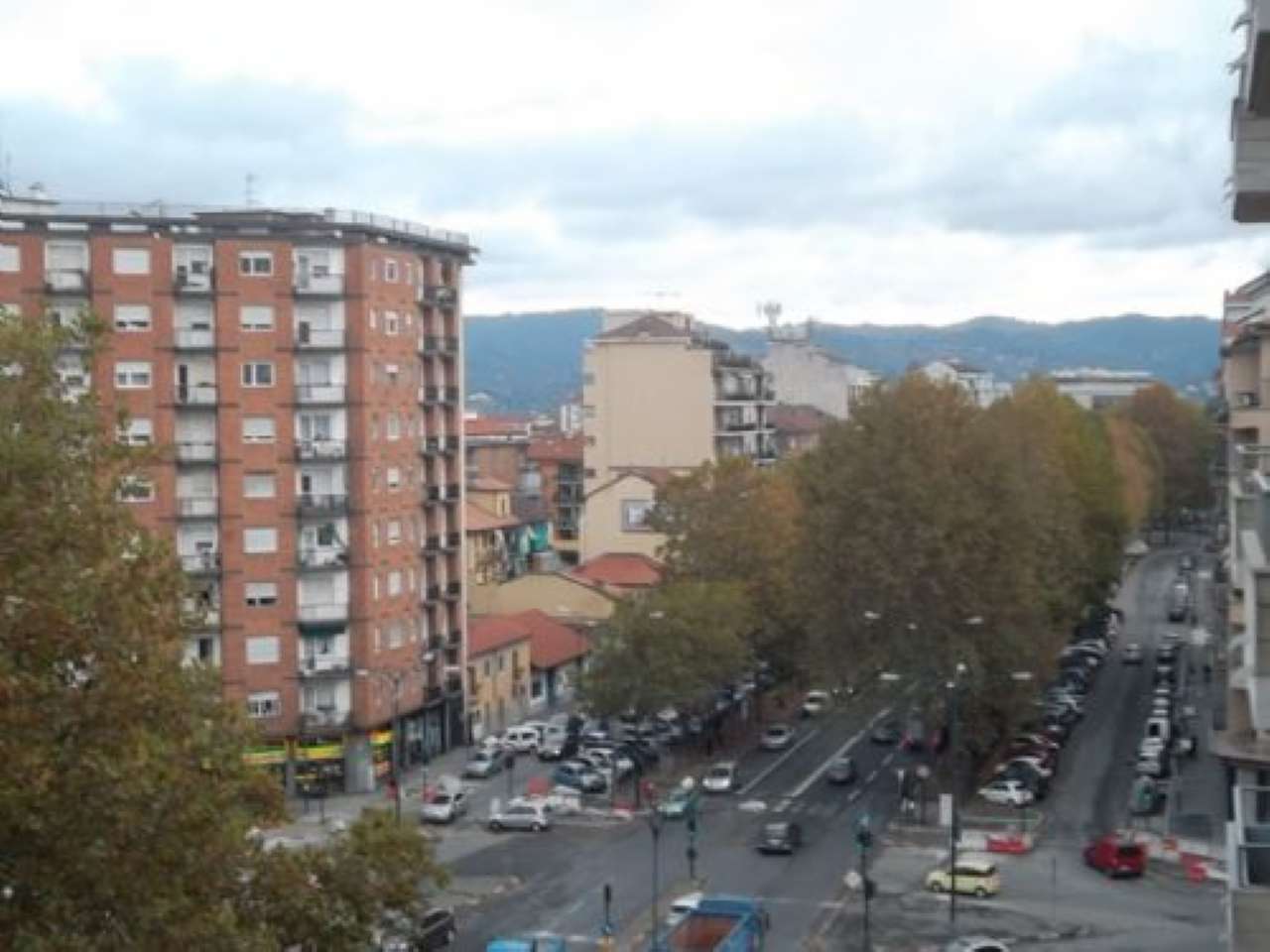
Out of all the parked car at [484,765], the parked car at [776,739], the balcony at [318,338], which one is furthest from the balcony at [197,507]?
the parked car at [776,739]

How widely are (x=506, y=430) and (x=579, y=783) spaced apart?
60.9 metres

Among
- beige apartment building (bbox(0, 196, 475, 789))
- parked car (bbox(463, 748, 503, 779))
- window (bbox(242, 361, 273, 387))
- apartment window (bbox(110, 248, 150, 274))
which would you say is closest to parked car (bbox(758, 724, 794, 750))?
parked car (bbox(463, 748, 503, 779))

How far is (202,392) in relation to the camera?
4497 centimetres

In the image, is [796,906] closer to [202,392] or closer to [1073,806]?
[1073,806]

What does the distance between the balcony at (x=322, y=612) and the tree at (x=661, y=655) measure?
6.48 metres

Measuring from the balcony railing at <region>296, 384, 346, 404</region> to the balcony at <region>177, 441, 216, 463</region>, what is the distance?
2395mm

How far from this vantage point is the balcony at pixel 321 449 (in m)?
45.9

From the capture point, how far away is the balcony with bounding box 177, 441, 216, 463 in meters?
44.9

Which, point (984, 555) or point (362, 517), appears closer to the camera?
point (984, 555)

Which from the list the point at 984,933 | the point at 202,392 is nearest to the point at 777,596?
the point at 202,392

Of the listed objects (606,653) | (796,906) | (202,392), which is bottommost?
(796,906)

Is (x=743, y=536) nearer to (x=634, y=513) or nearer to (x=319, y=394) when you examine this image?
(x=319, y=394)

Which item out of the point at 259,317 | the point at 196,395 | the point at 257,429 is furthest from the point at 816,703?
the point at 196,395

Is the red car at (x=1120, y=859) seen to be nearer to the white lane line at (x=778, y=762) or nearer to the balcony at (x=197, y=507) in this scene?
the white lane line at (x=778, y=762)
